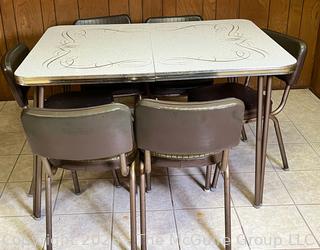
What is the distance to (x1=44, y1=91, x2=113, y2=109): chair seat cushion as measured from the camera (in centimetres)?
219

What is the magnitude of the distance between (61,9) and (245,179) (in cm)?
194

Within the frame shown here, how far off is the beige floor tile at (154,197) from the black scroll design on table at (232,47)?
76 centimetres

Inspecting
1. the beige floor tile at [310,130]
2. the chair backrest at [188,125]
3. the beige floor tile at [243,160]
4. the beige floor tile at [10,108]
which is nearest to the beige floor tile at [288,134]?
the beige floor tile at [310,130]

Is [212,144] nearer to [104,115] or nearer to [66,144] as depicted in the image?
[104,115]

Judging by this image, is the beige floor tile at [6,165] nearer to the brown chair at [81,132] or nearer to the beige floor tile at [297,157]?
the brown chair at [81,132]

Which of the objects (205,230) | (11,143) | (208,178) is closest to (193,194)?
(208,178)

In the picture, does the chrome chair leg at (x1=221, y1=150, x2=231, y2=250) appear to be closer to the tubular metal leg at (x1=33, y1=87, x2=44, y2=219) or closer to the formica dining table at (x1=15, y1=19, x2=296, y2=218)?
the formica dining table at (x1=15, y1=19, x2=296, y2=218)

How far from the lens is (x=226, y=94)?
7.43 feet

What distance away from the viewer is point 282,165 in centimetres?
242

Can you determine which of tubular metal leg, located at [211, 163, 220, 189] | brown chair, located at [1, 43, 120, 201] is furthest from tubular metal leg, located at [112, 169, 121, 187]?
tubular metal leg, located at [211, 163, 220, 189]

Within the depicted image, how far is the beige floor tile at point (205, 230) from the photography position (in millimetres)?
1831

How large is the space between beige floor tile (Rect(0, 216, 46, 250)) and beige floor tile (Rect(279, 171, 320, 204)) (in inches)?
51.5

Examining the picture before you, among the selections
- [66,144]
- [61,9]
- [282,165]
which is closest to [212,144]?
[66,144]

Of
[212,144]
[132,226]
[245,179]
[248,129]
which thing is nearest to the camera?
[212,144]
